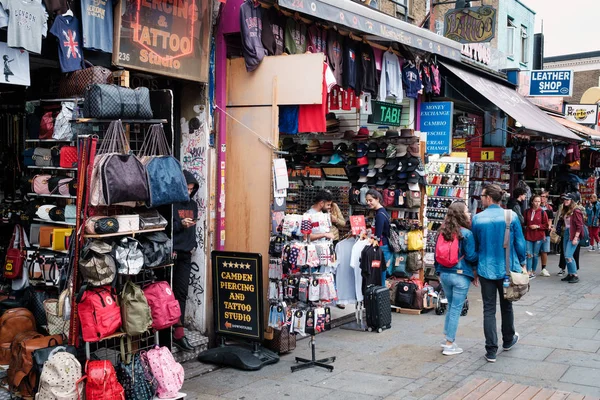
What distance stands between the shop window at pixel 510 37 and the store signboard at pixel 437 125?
14158 mm

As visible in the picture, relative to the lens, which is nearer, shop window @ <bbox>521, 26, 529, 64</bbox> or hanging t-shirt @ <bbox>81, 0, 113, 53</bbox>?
hanging t-shirt @ <bbox>81, 0, 113, 53</bbox>

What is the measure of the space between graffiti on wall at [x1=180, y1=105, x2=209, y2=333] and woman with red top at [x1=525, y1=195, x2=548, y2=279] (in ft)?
28.5

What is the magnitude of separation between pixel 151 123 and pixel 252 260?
2061mm

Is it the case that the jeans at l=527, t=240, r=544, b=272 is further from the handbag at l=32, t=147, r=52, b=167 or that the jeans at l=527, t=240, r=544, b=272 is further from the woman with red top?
the handbag at l=32, t=147, r=52, b=167

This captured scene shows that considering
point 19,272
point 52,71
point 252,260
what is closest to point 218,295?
point 252,260

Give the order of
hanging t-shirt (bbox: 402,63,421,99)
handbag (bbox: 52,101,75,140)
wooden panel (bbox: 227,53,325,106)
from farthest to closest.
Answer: hanging t-shirt (bbox: 402,63,421,99), wooden panel (bbox: 227,53,325,106), handbag (bbox: 52,101,75,140)

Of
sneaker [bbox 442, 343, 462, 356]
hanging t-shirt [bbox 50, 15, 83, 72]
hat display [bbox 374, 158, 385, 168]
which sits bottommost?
sneaker [bbox 442, 343, 462, 356]

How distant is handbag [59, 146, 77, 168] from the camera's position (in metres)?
6.55

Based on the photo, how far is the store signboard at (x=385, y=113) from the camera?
1195 centimetres

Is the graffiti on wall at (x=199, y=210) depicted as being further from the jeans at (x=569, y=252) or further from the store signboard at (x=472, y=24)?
the store signboard at (x=472, y=24)

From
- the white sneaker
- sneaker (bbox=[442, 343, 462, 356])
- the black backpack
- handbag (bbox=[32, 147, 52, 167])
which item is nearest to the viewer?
handbag (bbox=[32, 147, 52, 167])

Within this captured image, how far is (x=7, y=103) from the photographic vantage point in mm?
8578

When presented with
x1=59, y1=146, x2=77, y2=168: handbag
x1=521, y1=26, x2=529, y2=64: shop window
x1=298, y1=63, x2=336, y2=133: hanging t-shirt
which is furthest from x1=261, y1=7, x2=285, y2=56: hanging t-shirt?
x1=521, y1=26, x2=529, y2=64: shop window


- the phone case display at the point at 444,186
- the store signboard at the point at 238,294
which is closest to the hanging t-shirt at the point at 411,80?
the phone case display at the point at 444,186
